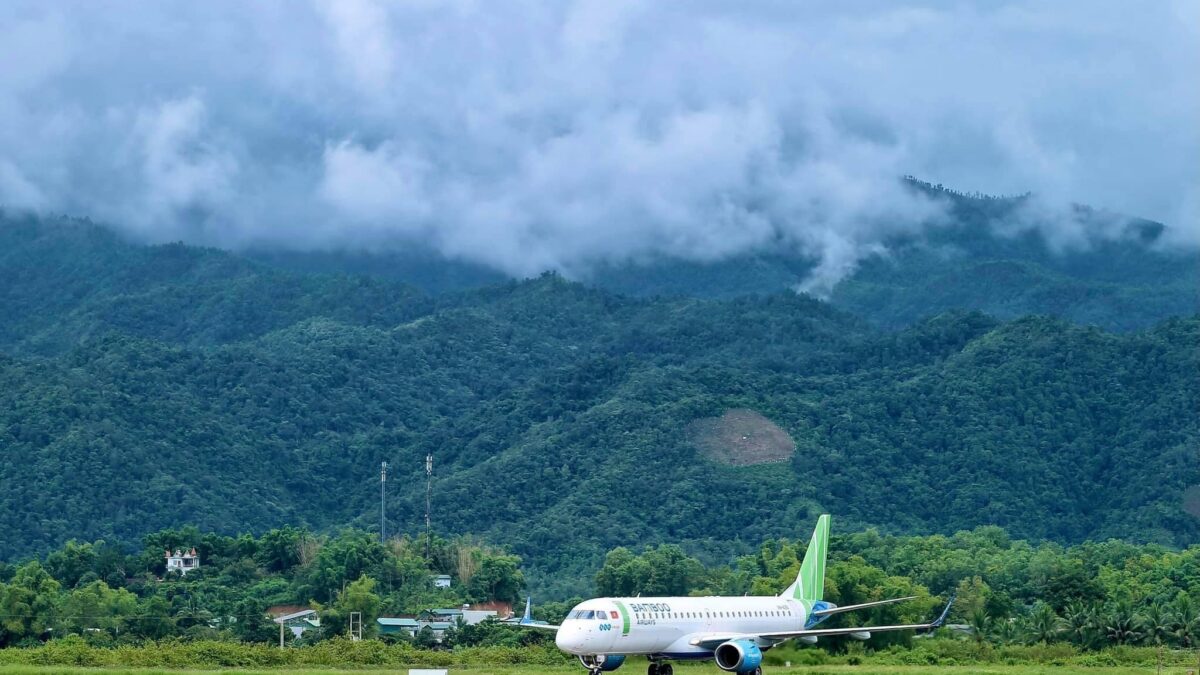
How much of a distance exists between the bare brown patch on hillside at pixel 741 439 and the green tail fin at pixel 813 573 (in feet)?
311

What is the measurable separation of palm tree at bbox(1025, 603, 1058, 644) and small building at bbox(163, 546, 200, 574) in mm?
47490

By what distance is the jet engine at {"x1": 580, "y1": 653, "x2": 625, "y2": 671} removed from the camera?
49.3 meters

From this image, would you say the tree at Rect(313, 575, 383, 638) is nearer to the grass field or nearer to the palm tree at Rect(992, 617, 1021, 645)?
the grass field

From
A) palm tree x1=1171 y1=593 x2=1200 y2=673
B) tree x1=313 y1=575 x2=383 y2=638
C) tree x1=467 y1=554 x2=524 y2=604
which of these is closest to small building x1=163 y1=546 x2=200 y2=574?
tree x1=313 y1=575 x2=383 y2=638

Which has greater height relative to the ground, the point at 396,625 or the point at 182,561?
the point at 182,561

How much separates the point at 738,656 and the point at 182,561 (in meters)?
56.2

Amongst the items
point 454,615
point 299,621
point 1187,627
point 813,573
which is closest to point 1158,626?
point 1187,627

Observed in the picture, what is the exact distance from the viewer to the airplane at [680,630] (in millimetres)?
48781

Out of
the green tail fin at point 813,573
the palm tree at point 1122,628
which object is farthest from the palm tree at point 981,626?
the green tail fin at point 813,573

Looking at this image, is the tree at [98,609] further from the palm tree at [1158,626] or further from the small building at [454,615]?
the palm tree at [1158,626]

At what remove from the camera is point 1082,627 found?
6900cm

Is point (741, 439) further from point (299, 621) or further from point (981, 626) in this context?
point (981, 626)

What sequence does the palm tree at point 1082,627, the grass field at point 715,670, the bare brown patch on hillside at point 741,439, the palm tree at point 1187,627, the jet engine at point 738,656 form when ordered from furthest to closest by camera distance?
1. the bare brown patch on hillside at point 741,439
2. the palm tree at point 1187,627
3. the palm tree at point 1082,627
4. the grass field at point 715,670
5. the jet engine at point 738,656

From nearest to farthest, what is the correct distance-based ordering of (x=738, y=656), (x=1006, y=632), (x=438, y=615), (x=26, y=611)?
(x=738, y=656)
(x=1006, y=632)
(x=26, y=611)
(x=438, y=615)
